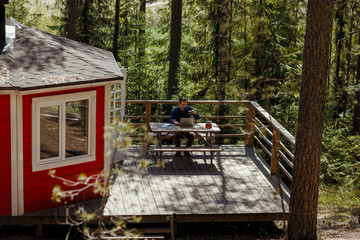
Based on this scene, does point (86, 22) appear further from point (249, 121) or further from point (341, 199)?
point (341, 199)

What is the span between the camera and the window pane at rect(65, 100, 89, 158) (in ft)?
27.2

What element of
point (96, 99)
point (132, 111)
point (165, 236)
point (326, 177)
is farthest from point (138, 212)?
point (132, 111)

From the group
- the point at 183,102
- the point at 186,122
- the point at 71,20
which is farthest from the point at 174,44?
the point at 186,122

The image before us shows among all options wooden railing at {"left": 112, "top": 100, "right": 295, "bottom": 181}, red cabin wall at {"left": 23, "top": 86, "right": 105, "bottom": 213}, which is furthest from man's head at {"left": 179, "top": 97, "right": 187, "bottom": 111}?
red cabin wall at {"left": 23, "top": 86, "right": 105, "bottom": 213}

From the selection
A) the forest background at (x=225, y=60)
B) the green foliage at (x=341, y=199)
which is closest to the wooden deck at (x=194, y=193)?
the green foliage at (x=341, y=199)

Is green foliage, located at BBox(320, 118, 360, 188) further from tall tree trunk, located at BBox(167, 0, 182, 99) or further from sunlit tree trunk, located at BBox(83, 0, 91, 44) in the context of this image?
sunlit tree trunk, located at BBox(83, 0, 91, 44)

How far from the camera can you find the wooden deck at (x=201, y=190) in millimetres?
8203

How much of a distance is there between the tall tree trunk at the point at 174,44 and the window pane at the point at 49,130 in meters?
9.50

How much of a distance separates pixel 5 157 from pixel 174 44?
35.6 feet

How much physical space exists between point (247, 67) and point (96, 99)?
935 centimetres

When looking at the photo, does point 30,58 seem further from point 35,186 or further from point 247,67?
point 247,67

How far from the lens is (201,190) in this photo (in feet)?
30.0

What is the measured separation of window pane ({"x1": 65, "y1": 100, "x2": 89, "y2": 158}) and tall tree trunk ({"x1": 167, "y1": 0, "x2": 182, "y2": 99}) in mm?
9036

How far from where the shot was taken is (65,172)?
8.34m
